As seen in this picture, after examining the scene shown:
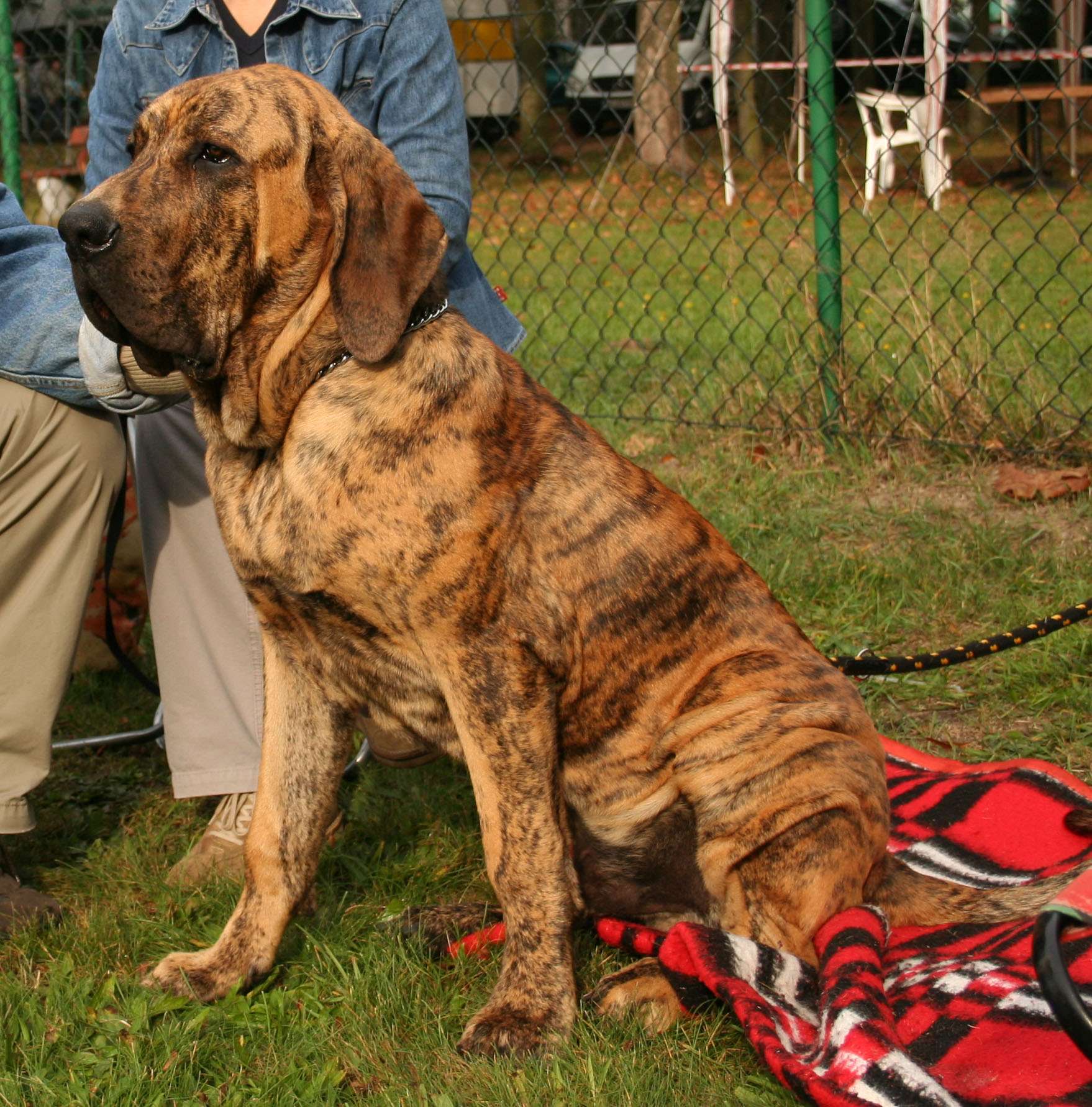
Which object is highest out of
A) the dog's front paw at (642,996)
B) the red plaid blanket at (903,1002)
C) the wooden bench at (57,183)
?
the wooden bench at (57,183)

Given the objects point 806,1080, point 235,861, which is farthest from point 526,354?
point 806,1080

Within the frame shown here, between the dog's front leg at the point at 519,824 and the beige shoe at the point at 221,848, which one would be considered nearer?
the dog's front leg at the point at 519,824

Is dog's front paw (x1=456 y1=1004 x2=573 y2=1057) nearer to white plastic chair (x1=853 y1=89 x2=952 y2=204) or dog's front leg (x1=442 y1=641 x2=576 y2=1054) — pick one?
dog's front leg (x1=442 y1=641 x2=576 y2=1054)

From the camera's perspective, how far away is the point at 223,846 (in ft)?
11.5

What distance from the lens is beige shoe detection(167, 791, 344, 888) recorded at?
3418 mm

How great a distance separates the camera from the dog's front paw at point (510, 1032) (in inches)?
102

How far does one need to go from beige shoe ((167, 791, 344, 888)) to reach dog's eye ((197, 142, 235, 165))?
1627 millimetres

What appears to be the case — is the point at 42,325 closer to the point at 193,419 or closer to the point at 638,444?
the point at 193,419

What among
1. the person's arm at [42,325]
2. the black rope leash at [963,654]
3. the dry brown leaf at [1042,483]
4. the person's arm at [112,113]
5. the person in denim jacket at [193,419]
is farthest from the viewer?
the dry brown leaf at [1042,483]

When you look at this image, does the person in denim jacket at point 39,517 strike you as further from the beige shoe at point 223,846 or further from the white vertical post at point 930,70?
the white vertical post at point 930,70

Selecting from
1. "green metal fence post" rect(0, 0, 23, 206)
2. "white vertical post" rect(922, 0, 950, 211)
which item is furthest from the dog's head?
"green metal fence post" rect(0, 0, 23, 206)

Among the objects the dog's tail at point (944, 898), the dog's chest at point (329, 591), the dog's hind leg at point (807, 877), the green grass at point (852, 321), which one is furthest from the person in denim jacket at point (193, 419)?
the green grass at point (852, 321)

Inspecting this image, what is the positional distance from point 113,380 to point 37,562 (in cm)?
53

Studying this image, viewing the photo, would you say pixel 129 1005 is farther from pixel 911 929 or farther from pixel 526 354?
pixel 526 354
